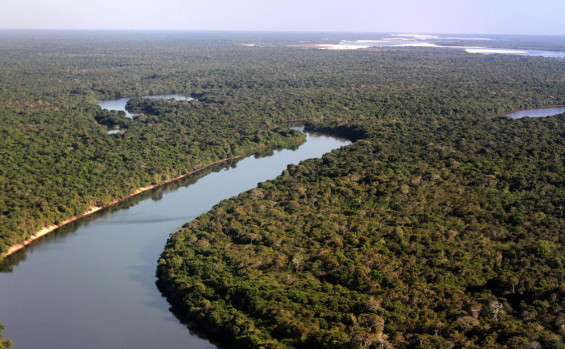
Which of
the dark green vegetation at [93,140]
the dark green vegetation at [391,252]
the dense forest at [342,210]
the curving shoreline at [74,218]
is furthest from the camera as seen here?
the dark green vegetation at [93,140]

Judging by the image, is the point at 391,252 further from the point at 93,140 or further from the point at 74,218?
the point at 93,140

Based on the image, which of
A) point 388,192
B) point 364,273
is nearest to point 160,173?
point 388,192

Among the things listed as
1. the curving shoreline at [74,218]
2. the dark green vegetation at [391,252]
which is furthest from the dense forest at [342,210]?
the curving shoreline at [74,218]

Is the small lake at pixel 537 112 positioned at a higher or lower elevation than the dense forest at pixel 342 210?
higher

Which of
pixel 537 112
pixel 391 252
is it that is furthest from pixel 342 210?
pixel 537 112

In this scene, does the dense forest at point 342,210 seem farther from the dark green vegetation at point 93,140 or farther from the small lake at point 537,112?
the small lake at point 537,112

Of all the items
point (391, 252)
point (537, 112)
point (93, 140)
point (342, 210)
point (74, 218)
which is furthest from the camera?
point (537, 112)

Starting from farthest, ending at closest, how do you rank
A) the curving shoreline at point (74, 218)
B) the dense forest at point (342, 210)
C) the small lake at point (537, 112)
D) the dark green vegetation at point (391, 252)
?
the small lake at point (537, 112)
the curving shoreline at point (74, 218)
the dense forest at point (342, 210)
the dark green vegetation at point (391, 252)

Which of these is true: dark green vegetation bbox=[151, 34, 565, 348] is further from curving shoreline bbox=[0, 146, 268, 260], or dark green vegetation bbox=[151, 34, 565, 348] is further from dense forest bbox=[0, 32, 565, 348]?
curving shoreline bbox=[0, 146, 268, 260]
